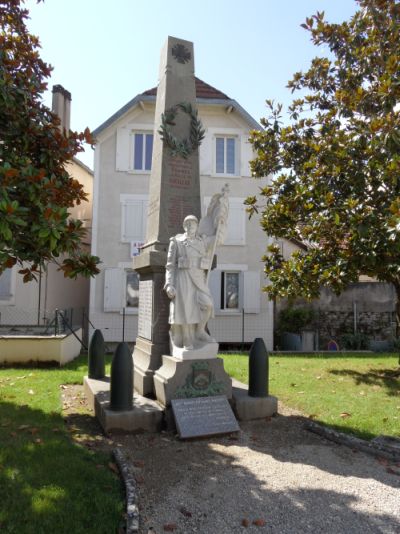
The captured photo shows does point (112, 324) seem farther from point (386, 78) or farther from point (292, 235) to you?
point (386, 78)

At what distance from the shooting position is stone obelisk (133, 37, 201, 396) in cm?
674

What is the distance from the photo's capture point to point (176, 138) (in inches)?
285

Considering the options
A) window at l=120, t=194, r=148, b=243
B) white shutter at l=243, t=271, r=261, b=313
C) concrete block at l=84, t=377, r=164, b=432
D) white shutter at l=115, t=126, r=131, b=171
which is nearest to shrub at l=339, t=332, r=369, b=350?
white shutter at l=243, t=271, r=261, b=313

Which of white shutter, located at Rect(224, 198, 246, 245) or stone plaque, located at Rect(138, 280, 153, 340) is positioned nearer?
stone plaque, located at Rect(138, 280, 153, 340)

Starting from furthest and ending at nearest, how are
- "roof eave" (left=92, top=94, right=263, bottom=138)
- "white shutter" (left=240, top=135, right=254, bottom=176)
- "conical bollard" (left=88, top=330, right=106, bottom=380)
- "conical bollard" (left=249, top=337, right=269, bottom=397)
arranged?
"white shutter" (left=240, top=135, right=254, bottom=176), "roof eave" (left=92, top=94, right=263, bottom=138), "conical bollard" (left=88, top=330, right=106, bottom=380), "conical bollard" (left=249, top=337, right=269, bottom=397)

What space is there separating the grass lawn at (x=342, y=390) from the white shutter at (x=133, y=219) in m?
6.49

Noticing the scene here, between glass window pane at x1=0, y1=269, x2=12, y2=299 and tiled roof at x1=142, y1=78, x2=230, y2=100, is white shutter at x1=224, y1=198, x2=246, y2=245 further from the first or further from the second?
glass window pane at x1=0, y1=269, x2=12, y2=299

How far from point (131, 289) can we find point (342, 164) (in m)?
10.0

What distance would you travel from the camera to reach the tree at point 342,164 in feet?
24.5

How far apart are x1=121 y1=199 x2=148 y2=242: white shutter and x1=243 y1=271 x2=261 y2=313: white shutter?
411cm

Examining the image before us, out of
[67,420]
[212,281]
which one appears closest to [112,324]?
[212,281]

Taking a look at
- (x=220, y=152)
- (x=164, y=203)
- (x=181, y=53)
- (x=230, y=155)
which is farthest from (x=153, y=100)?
(x=164, y=203)

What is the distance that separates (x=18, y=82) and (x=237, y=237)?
1133 centimetres

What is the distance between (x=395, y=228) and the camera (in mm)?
6004
